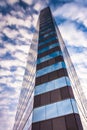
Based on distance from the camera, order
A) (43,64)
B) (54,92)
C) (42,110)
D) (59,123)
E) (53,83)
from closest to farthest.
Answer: (59,123)
(42,110)
(54,92)
(53,83)
(43,64)

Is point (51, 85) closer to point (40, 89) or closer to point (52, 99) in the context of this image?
point (40, 89)

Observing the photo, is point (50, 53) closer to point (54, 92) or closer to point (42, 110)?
point (54, 92)

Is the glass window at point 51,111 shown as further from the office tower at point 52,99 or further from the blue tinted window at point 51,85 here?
the blue tinted window at point 51,85

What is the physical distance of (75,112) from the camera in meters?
16.2

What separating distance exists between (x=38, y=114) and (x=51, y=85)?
16.7ft

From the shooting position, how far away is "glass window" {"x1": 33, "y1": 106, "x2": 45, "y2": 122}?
17.8m

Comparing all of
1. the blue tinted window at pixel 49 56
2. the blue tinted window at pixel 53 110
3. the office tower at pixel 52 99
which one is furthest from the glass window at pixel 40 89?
the blue tinted window at pixel 49 56

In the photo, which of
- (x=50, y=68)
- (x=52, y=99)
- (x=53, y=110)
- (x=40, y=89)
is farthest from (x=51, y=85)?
(x=53, y=110)

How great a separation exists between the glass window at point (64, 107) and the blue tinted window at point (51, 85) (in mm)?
2867

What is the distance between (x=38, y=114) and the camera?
18.4 m

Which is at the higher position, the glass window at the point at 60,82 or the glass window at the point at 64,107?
the glass window at the point at 60,82

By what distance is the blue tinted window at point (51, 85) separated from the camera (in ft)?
67.1

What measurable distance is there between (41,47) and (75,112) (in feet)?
65.4

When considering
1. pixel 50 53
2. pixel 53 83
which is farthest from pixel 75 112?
pixel 50 53
